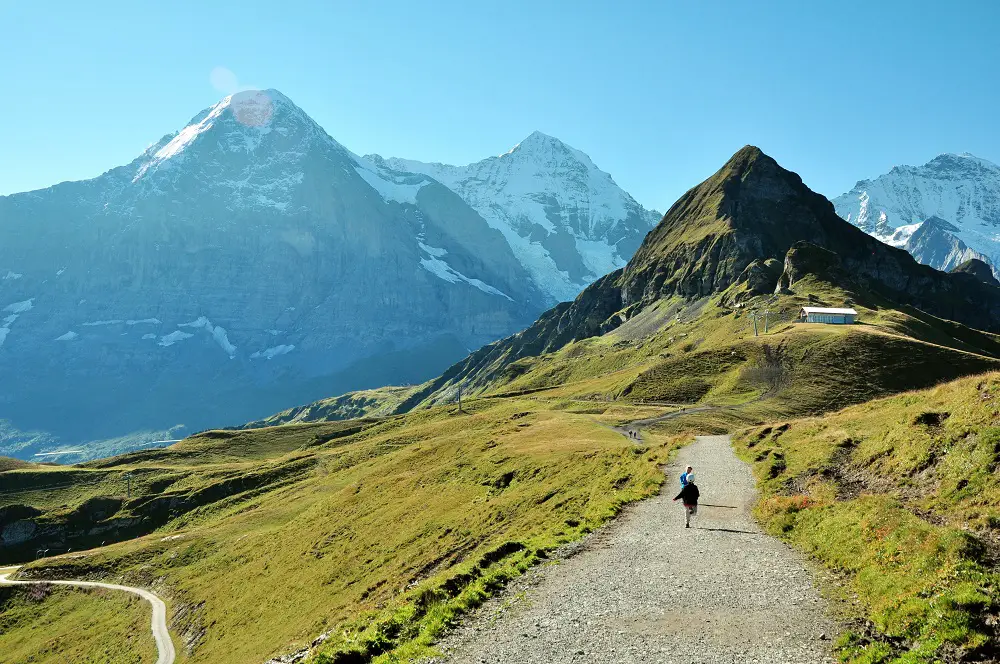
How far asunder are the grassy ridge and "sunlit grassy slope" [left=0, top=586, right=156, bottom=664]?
74.8m

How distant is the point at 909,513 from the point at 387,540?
4714 cm

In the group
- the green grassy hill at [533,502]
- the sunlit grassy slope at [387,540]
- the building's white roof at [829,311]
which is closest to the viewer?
the green grassy hill at [533,502]

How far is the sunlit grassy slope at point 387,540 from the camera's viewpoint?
29.0m

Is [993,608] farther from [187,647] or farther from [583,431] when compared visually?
[187,647]

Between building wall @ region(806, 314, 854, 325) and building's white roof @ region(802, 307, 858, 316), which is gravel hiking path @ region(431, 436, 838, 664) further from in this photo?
building wall @ region(806, 314, 854, 325)

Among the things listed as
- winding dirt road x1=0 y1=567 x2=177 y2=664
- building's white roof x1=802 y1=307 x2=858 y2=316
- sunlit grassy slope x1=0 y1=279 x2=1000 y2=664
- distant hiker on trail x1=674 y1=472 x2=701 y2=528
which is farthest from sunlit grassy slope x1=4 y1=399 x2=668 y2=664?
building's white roof x1=802 y1=307 x2=858 y2=316

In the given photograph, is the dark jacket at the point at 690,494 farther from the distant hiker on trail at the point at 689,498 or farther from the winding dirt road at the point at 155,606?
the winding dirt road at the point at 155,606

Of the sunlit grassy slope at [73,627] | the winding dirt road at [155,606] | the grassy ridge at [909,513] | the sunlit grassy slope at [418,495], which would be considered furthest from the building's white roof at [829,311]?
the sunlit grassy slope at [73,627]

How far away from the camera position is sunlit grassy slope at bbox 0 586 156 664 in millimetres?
81562

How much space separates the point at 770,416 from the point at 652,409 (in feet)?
64.6

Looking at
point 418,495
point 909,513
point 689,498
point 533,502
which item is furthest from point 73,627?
point 909,513

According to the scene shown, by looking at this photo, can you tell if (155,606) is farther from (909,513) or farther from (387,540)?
(909,513)

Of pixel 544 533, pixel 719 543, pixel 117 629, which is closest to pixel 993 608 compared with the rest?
pixel 719 543

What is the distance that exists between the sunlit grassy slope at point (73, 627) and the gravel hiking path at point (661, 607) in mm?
69599
